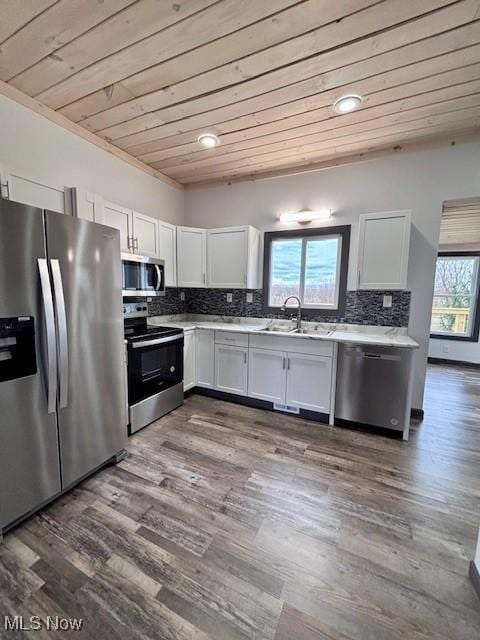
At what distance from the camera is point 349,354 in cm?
256

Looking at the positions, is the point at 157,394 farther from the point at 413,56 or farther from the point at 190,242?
the point at 413,56

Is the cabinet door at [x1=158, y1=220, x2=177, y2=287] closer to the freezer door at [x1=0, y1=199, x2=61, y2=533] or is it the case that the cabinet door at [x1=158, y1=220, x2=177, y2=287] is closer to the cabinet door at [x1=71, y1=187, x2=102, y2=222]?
the cabinet door at [x1=71, y1=187, x2=102, y2=222]

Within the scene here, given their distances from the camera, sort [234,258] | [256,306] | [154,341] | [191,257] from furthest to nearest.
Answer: [256,306], [191,257], [234,258], [154,341]

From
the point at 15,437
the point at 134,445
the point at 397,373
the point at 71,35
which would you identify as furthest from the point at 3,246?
the point at 397,373

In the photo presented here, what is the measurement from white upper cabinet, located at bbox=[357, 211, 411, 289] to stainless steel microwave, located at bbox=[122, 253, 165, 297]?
211cm

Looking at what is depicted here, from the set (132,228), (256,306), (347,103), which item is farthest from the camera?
(256,306)

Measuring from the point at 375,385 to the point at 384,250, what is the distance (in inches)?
51.3

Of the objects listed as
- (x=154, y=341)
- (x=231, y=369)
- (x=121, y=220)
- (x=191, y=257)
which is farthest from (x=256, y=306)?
(x=121, y=220)

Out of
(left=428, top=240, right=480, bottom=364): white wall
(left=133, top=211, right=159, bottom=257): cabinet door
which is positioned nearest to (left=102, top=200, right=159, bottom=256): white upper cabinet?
(left=133, top=211, right=159, bottom=257): cabinet door

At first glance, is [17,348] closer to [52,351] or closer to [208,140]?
[52,351]

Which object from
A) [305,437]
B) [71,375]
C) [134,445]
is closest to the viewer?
[71,375]

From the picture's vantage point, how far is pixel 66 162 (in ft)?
7.90

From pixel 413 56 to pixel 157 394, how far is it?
319 centimetres

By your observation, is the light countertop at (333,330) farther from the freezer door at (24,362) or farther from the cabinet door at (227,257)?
the freezer door at (24,362)
